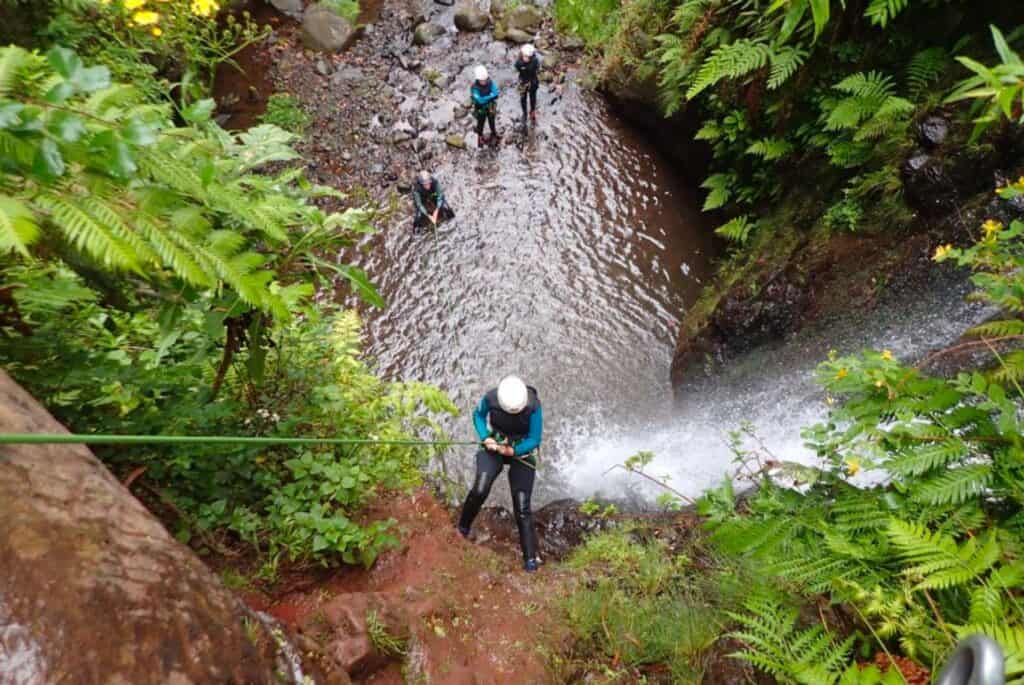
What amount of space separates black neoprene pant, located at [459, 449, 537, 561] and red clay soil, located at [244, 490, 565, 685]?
1.08 feet

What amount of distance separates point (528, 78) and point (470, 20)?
3.22 metres

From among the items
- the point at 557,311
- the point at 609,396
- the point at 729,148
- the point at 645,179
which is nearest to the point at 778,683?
the point at 609,396

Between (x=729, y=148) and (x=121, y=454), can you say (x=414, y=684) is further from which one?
(x=729, y=148)

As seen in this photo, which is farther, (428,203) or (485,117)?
(485,117)

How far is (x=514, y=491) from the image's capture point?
547 cm

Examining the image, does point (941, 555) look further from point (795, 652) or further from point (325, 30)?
point (325, 30)

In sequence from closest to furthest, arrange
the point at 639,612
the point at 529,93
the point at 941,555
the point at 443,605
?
the point at 941,555 < the point at 639,612 < the point at 443,605 < the point at 529,93

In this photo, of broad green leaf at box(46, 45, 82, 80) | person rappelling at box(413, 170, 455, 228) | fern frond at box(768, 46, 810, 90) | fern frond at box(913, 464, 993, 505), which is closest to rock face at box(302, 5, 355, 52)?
person rappelling at box(413, 170, 455, 228)

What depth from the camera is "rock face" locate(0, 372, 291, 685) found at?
1810mm

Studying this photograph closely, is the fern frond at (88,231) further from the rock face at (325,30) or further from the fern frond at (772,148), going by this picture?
the rock face at (325,30)

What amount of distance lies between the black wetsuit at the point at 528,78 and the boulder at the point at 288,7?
17.0 ft

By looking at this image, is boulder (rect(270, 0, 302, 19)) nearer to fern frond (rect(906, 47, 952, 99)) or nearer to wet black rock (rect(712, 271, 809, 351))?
wet black rock (rect(712, 271, 809, 351))

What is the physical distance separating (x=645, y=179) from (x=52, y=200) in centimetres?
903

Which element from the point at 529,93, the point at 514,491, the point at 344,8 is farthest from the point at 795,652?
the point at 344,8
